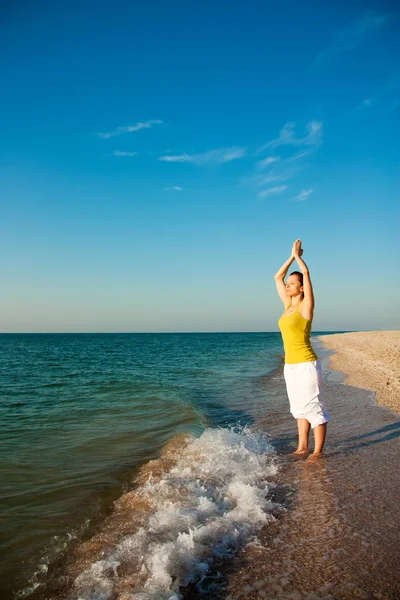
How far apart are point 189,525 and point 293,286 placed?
10.4 feet

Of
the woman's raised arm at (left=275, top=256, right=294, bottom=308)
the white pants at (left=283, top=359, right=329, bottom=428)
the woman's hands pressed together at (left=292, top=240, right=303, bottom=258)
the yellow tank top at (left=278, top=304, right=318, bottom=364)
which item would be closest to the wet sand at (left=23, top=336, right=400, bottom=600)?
the white pants at (left=283, top=359, right=329, bottom=428)

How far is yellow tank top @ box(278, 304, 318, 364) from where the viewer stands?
5027 millimetres

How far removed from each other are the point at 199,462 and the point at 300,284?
297 centimetres

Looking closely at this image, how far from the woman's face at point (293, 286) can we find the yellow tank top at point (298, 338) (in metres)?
0.19

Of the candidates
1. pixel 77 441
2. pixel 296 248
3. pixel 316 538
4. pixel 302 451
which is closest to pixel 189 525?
pixel 316 538

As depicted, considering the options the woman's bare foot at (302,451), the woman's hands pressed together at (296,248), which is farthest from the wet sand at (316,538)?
the woman's hands pressed together at (296,248)

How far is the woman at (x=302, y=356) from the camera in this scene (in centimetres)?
499

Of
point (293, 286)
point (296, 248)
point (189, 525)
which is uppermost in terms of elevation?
point (296, 248)

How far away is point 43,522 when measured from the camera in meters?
4.14

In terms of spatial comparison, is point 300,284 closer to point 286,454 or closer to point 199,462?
point 286,454

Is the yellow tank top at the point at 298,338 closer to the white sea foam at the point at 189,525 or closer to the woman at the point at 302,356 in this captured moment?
the woman at the point at 302,356

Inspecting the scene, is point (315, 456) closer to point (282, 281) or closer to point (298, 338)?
point (298, 338)

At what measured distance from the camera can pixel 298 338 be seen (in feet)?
16.6

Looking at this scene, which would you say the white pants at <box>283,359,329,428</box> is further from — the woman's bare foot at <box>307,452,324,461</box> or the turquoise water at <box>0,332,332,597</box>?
the turquoise water at <box>0,332,332,597</box>
